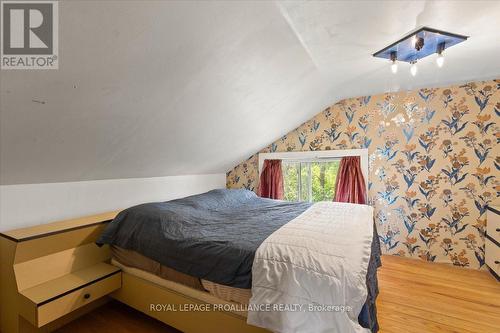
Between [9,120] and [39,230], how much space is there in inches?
35.4

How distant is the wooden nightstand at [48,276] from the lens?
1462 mm

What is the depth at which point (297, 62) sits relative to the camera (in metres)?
1.97

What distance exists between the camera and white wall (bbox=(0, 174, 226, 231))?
1712 millimetres

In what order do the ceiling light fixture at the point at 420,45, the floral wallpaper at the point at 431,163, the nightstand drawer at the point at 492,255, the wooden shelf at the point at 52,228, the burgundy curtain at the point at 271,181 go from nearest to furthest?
the wooden shelf at the point at 52,228
the ceiling light fixture at the point at 420,45
the nightstand drawer at the point at 492,255
the floral wallpaper at the point at 431,163
the burgundy curtain at the point at 271,181

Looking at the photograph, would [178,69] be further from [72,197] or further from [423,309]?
[423,309]

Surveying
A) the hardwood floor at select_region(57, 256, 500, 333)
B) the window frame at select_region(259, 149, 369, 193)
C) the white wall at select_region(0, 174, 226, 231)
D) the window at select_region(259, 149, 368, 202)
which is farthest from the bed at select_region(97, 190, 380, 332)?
the window at select_region(259, 149, 368, 202)

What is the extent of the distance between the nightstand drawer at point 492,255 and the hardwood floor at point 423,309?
13 cm

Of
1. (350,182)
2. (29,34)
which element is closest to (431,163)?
(350,182)

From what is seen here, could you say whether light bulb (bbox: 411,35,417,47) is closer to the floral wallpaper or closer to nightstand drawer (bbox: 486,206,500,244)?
the floral wallpaper

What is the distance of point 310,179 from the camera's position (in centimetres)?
372

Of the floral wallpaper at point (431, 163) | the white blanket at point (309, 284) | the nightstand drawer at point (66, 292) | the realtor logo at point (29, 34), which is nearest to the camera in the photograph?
the realtor logo at point (29, 34)

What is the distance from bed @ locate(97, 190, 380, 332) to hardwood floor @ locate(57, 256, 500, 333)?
0.34m

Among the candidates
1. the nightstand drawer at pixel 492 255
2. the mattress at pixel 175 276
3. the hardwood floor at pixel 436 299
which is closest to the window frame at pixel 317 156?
the hardwood floor at pixel 436 299

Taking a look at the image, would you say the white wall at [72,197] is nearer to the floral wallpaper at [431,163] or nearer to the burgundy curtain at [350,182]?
the burgundy curtain at [350,182]
